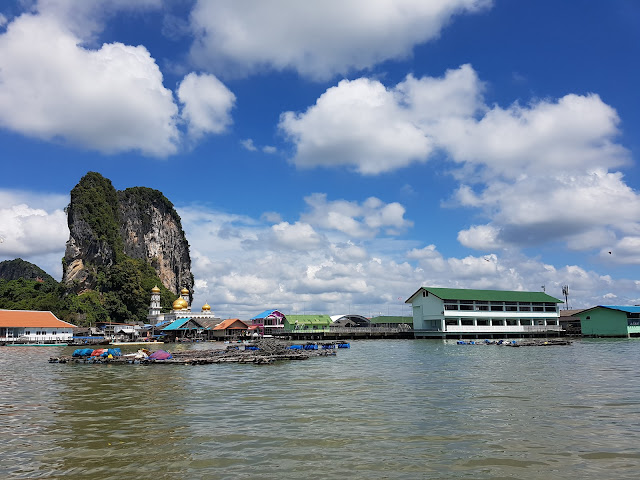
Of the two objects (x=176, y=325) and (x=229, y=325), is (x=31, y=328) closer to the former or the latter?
(x=176, y=325)

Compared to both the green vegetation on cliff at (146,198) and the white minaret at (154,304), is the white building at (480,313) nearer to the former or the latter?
the white minaret at (154,304)

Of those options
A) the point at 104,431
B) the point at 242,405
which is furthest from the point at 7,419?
the point at 242,405

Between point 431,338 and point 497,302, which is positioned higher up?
point 497,302

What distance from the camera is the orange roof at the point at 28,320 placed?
272 ft

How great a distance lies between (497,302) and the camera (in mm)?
85625

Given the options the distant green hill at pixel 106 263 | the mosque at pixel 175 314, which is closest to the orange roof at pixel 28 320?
the distant green hill at pixel 106 263

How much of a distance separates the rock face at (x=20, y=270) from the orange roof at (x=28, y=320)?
4234 inches

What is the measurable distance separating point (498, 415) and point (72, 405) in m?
18.4

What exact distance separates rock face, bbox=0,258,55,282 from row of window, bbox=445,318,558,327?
537ft

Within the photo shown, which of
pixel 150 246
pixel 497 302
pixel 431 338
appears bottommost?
pixel 431 338

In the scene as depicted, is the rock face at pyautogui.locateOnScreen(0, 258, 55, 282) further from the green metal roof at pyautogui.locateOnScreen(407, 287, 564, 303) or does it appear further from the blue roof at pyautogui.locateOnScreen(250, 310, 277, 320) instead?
the green metal roof at pyautogui.locateOnScreen(407, 287, 564, 303)

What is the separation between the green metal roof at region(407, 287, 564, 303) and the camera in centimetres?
8206

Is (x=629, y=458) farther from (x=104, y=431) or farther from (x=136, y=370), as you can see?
(x=136, y=370)

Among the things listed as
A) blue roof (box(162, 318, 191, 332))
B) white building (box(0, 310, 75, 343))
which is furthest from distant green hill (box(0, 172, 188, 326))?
blue roof (box(162, 318, 191, 332))
